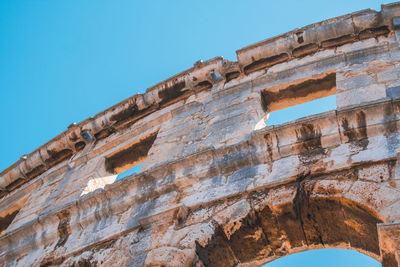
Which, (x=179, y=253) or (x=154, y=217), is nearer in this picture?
(x=179, y=253)

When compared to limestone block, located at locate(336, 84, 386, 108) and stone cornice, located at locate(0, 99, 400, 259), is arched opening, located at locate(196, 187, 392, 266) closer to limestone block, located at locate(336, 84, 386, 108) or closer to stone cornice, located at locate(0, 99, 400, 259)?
stone cornice, located at locate(0, 99, 400, 259)

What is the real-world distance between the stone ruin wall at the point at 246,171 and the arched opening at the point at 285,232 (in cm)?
1

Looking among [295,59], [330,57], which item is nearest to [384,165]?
[330,57]

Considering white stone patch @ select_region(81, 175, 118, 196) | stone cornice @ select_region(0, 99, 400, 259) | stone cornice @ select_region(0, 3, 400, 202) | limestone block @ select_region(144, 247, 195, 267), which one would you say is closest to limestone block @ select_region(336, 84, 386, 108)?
stone cornice @ select_region(0, 99, 400, 259)

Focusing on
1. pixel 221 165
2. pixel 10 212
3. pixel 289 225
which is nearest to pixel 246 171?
pixel 221 165

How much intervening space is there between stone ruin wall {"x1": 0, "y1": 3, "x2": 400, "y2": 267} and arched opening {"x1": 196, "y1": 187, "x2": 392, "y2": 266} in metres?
0.01

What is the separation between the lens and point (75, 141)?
9.27m

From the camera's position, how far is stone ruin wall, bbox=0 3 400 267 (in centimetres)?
436

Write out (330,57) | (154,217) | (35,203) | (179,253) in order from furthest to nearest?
(35,203) < (330,57) < (154,217) < (179,253)

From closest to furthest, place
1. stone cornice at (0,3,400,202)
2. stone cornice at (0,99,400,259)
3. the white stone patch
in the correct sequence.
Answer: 1. stone cornice at (0,99,400,259)
2. the white stone patch
3. stone cornice at (0,3,400,202)

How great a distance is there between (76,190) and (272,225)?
3.78m

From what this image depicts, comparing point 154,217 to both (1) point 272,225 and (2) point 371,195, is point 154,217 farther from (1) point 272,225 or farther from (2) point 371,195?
(2) point 371,195

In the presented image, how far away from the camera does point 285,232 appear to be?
4.51 metres

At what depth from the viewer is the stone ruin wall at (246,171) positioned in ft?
14.3
